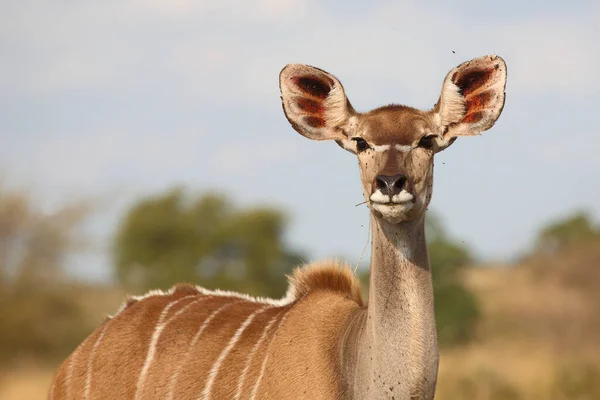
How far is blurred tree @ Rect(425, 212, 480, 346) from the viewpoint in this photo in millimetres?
21750

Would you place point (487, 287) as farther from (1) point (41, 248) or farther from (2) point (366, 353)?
(2) point (366, 353)

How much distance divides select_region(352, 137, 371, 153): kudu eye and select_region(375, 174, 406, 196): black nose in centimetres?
32

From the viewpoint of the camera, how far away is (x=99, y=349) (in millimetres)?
5270

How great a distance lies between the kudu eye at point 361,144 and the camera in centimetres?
418

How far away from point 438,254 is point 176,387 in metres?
17.2

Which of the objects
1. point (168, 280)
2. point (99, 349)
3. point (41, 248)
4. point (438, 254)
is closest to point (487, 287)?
point (438, 254)

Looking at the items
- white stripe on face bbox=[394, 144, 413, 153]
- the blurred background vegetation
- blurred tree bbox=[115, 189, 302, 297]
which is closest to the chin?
white stripe on face bbox=[394, 144, 413, 153]

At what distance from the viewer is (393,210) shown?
152 inches

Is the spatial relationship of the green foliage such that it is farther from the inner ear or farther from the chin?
the chin

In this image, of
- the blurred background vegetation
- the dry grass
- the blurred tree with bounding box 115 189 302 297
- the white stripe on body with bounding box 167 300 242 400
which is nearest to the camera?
the white stripe on body with bounding box 167 300 242 400

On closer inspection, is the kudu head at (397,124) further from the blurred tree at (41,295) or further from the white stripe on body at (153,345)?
the blurred tree at (41,295)

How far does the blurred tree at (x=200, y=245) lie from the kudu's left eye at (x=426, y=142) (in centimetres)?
1610

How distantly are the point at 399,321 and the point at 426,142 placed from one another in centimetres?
72

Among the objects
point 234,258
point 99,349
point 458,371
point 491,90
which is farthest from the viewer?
point 234,258
